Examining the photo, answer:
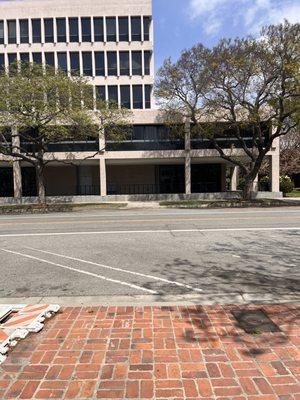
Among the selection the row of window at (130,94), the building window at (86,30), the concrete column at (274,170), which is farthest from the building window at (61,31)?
the concrete column at (274,170)

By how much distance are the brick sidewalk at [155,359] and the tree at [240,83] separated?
21.3 m

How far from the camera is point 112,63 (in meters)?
44.0

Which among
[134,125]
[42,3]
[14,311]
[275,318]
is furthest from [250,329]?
[42,3]

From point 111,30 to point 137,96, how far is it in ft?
26.5

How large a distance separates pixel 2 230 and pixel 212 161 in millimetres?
26824

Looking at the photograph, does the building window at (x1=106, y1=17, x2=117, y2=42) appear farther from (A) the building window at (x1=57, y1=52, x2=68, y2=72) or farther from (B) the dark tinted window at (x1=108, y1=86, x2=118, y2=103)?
(B) the dark tinted window at (x1=108, y1=86, x2=118, y2=103)

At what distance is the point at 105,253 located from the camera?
948 centimetres

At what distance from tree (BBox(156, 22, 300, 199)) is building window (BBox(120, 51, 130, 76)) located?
15.7 meters

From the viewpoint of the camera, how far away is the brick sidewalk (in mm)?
3346

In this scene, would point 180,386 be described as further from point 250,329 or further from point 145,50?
point 145,50

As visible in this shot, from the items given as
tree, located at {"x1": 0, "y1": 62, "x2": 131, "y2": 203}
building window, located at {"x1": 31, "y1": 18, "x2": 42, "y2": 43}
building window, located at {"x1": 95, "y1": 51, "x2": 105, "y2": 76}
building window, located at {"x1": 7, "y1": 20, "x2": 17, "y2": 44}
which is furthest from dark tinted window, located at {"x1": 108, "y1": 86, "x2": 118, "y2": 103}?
tree, located at {"x1": 0, "y1": 62, "x2": 131, "y2": 203}

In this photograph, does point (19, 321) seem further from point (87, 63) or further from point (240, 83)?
point (87, 63)

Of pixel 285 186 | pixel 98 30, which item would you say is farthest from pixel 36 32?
pixel 285 186

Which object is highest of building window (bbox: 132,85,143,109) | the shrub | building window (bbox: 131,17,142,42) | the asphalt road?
building window (bbox: 131,17,142,42)
